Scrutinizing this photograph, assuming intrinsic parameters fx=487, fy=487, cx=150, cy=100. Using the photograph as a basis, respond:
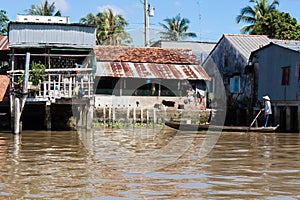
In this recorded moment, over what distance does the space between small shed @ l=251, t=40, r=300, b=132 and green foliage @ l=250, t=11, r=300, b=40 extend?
29.7 ft

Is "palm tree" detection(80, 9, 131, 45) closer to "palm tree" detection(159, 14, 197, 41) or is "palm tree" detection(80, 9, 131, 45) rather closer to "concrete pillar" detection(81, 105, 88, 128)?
"palm tree" detection(159, 14, 197, 41)

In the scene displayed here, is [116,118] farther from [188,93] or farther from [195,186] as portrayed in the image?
[195,186]

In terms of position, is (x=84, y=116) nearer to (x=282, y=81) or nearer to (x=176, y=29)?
(x=282, y=81)

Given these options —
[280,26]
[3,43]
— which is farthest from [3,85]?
[280,26]

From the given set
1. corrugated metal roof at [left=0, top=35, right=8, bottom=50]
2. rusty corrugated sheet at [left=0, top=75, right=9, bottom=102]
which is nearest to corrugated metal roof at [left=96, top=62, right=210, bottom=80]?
corrugated metal roof at [left=0, top=35, right=8, bottom=50]

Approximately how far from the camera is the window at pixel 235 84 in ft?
99.8

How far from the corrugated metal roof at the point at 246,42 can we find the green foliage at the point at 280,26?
133 inches

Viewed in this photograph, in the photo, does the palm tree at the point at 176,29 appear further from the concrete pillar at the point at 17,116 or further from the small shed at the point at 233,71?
the concrete pillar at the point at 17,116

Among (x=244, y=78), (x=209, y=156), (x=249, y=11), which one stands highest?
(x=249, y=11)

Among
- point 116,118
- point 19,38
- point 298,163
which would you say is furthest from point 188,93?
point 298,163

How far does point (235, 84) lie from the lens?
3088 centimetres

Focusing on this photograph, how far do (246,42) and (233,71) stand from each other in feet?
7.04

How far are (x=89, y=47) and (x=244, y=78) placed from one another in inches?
436

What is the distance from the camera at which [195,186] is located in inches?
319
